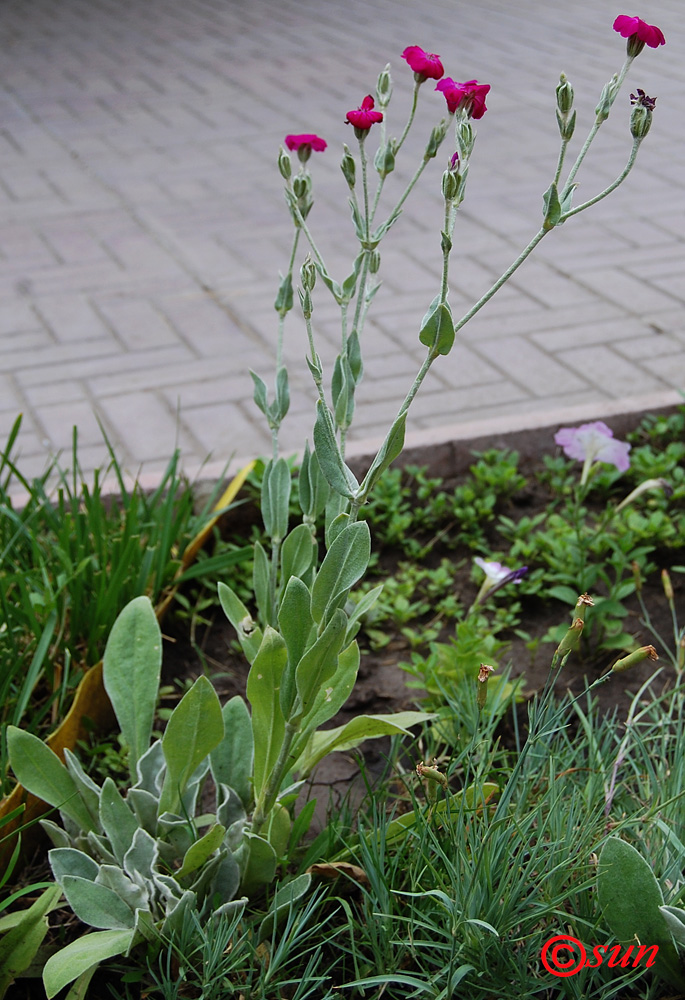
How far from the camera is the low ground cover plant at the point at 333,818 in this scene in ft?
4.49

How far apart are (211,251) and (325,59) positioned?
354cm

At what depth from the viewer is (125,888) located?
1.53 metres

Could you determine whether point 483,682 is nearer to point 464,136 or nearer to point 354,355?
point 354,355

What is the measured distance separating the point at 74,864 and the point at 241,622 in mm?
433

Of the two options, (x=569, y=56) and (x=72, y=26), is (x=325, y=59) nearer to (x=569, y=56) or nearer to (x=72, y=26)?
(x=569, y=56)

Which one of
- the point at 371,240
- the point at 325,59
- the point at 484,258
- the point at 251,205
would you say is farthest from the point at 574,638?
the point at 325,59

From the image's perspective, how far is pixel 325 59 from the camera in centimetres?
752

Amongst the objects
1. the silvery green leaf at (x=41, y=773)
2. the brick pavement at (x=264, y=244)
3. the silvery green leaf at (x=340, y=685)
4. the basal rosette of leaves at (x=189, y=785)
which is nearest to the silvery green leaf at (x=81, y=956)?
the basal rosette of leaves at (x=189, y=785)

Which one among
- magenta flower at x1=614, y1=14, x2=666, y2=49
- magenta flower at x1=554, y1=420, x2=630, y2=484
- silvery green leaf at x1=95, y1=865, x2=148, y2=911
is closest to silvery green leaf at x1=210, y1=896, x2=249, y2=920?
silvery green leaf at x1=95, y1=865, x2=148, y2=911

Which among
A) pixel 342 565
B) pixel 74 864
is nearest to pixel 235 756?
pixel 74 864

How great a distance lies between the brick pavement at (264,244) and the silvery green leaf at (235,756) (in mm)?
1383

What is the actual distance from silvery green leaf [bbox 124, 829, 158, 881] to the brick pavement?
1.56 m

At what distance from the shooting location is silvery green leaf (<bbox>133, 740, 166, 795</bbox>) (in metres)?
1.70

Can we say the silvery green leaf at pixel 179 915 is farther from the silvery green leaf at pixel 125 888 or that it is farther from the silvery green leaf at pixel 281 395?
the silvery green leaf at pixel 281 395
